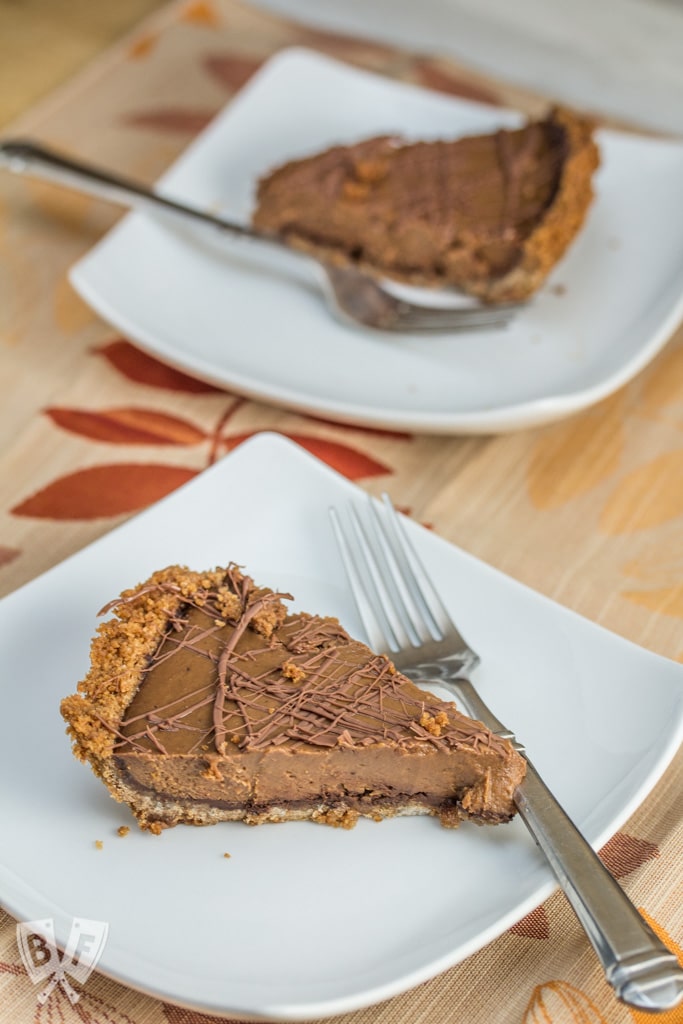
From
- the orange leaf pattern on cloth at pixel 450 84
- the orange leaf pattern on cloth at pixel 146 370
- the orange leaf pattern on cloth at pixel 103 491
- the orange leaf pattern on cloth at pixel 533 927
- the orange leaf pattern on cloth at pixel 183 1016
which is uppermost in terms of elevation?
the orange leaf pattern on cloth at pixel 450 84

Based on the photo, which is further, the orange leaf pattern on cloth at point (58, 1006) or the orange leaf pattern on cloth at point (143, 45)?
the orange leaf pattern on cloth at point (143, 45)

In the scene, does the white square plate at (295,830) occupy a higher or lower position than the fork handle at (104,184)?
lower

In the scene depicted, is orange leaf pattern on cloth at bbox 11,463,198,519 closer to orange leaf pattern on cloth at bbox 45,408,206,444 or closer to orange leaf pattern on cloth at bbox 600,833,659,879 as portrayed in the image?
orange leaf pattern on cloth at bbox 45,408,206,444

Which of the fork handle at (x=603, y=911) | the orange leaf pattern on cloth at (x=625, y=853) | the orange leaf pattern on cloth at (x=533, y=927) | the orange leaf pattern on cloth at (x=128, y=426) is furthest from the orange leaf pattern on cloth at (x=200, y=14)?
the orange leaf pattern on cloth at (x=533, y=927)

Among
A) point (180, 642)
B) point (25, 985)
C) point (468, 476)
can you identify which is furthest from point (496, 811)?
point (468, 476)

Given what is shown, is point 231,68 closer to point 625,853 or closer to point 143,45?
point 143,45

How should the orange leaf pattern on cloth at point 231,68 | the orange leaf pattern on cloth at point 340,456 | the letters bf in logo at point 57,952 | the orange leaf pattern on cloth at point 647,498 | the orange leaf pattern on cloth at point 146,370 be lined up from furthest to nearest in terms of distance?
1. the orange leaf pattern on cloth at point 231,68
2. the orange leaf pattern on cloth at point 146,370
3. the orange leaf pattern on cloth at point 340,456
4. the orange leaf pattern on cloth at point 647,498
5. the letters bf in logo at point 57,952

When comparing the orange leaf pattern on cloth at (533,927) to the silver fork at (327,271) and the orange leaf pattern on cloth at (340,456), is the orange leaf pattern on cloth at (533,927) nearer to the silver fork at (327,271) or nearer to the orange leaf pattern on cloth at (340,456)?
the orange leaf pattern on cloth at (340,456)

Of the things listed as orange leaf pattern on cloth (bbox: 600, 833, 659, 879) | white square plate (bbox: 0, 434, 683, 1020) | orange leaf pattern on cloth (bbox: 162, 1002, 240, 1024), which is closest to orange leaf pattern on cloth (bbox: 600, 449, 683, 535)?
white square plate (bbox: 0, 434, 683, 1020)
